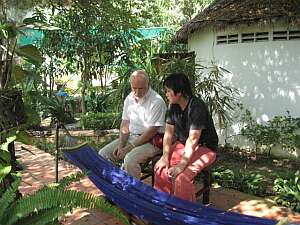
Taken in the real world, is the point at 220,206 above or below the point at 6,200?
below

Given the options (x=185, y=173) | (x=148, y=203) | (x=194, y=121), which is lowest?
(x=148, y=203)

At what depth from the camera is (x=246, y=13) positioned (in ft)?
23.1

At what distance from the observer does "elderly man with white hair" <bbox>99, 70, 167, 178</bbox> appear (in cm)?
412

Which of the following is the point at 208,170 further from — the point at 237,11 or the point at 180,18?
the point at 180,18

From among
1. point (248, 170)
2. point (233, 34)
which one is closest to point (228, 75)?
point (233, 34)

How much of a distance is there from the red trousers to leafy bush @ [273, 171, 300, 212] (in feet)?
3.40

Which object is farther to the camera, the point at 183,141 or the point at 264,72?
the point at 264,72

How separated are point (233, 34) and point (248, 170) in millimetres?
2648

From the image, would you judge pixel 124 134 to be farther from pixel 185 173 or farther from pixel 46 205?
pixel 46 205

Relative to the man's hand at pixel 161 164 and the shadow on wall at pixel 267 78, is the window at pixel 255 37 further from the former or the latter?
the man's hand at pixel 161 164

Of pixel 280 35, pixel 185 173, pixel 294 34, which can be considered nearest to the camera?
pixel 185 173

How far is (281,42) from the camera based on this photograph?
6.97m

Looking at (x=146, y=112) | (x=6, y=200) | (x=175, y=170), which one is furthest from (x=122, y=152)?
(x=6, y=200)

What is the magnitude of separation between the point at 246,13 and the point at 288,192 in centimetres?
371
